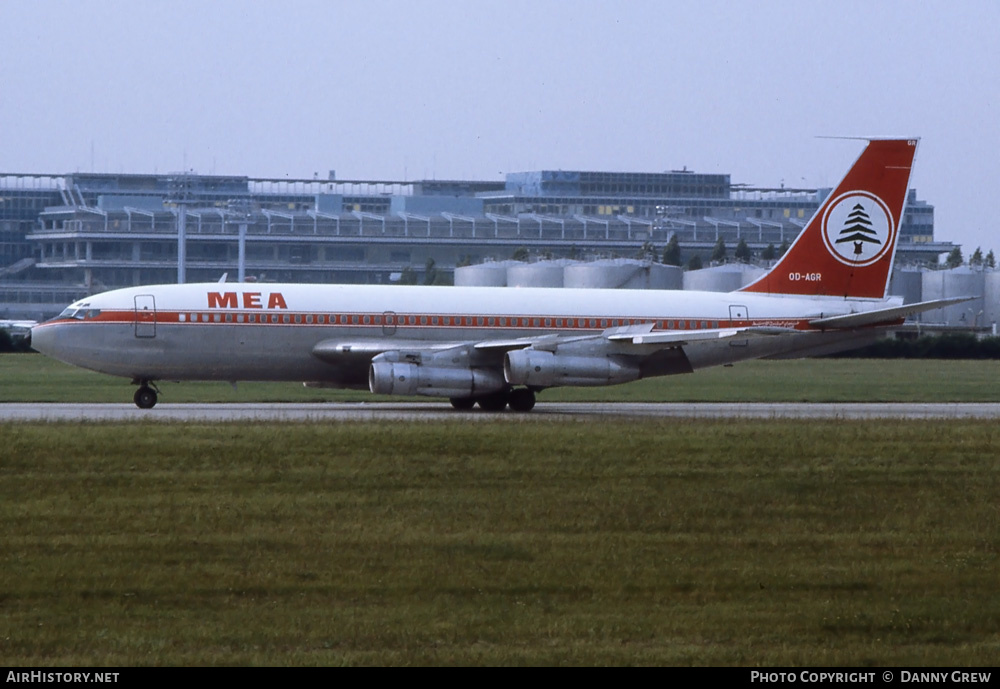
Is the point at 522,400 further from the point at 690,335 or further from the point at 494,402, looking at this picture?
the point at 690,335

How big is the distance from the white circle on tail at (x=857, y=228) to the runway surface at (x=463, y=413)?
4.43m

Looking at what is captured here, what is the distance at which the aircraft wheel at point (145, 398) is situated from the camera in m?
37.4

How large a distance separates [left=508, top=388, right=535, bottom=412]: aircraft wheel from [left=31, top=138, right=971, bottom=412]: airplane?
3 cm

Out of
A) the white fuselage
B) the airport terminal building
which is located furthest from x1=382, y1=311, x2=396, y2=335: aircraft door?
the airport terminal building

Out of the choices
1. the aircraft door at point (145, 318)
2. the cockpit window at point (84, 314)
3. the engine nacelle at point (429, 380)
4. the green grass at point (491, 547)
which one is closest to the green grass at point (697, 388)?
the cockpit window at point (84, 314)

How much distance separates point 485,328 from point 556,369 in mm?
2775

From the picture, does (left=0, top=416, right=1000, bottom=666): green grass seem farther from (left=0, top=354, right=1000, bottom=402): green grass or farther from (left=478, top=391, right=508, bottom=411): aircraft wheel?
(left=0, top=354, right=1000, bottom=402): green grass

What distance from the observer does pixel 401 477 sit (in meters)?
22.5

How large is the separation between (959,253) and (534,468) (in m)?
134

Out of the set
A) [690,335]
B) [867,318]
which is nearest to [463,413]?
[690,335]

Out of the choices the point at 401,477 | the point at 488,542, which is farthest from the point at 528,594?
the point at 401,477

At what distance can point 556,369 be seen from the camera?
36.8 metres

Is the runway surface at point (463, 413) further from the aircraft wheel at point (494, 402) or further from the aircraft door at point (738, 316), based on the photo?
the aircraft door at point (738, 316)

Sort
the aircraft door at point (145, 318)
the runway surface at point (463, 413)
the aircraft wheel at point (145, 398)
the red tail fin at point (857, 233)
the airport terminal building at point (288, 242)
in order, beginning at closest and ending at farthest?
the runway surface at point (463, 413)
the aircraft door at point (145, 318)
the aircraft wheel at point (145, 398)
the red tail fin at point (857, 233)
the airport terminal building at point (288, 242)
